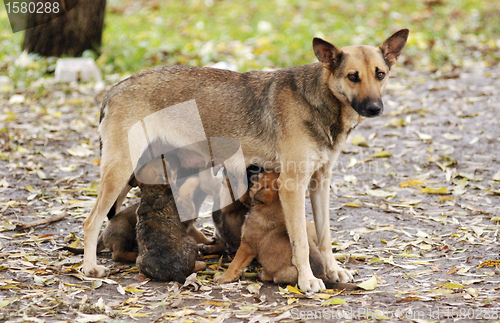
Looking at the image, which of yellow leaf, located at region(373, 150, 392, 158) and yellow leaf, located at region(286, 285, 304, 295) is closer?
yellow leaf, located at region(286, 285, 304, 295)

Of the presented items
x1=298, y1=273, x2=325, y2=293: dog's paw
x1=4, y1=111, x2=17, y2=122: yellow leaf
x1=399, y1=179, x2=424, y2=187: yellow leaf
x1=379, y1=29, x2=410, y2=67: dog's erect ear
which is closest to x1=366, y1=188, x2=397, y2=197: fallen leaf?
x1=399, y1=179, x2=424, y2=187: yellow leaf

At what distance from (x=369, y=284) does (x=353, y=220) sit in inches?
64.9

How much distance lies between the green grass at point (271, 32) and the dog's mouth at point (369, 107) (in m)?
6.32

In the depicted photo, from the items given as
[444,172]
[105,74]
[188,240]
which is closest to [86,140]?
[105,74]

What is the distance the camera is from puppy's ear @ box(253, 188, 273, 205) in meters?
4.74

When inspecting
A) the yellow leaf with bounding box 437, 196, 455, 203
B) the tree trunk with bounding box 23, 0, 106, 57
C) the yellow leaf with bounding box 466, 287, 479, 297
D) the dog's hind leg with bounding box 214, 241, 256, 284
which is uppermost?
the tree trunk with bounding box 23, 0, 106, 57

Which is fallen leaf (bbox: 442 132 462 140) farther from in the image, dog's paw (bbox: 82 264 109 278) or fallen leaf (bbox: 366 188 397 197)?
dog's paw (bbox: 82 264 109 278)

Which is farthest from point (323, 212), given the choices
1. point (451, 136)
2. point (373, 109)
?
point (451, 136)

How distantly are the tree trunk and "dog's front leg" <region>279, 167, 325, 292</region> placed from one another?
7.77 metres

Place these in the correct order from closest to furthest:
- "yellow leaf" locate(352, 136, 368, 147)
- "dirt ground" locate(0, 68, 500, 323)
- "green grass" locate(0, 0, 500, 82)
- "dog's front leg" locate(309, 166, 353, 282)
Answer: "dirt ground" locate(0, 68, 500, 323) < "dog's front leg" locate(309, 166, 353, 282) < "yellow leaf" locate(352, 136, 368, 147) < "green grass" locate(0, 0, 500, 82)

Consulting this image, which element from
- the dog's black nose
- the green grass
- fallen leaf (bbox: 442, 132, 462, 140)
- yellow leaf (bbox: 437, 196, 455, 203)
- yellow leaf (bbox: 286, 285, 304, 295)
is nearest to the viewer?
the dog's black nose

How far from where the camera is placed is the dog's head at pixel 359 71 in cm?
427

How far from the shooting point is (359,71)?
434 cm

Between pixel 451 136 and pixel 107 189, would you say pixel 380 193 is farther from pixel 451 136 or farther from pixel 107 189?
pixel 107 189
